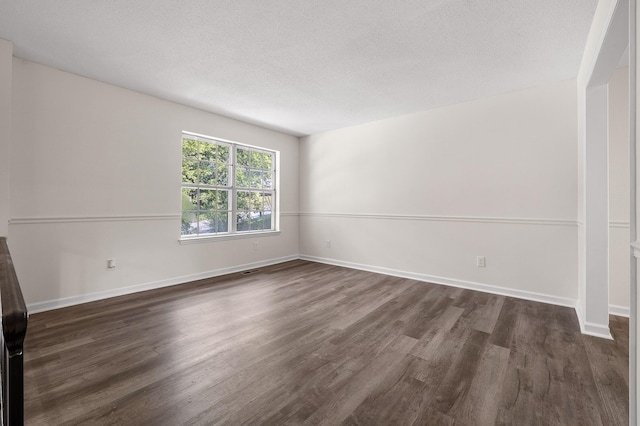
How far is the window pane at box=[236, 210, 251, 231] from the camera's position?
15.6 feet

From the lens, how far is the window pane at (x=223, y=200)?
4.48 m

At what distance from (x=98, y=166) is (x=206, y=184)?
134cm

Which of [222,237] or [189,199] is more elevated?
[189,199]

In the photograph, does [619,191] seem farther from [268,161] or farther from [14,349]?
[268,161]

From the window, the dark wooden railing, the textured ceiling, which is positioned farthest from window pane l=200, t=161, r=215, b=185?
the dark wooden railing

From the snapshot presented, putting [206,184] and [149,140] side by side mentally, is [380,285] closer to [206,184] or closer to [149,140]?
[206,184]

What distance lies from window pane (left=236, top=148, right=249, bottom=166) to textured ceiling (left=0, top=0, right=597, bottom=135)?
46.1 inches

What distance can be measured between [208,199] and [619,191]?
16.2ft

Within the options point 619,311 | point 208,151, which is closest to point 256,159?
point 208,151

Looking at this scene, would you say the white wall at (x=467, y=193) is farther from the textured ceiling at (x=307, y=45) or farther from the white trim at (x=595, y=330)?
the white trim at (x=595, y=330)

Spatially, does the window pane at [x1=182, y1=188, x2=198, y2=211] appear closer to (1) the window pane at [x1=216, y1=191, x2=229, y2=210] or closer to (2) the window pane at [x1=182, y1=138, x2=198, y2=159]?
(1) the window pane at [x1=216, y1=191, x2=229, y2=210]

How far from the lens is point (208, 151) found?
4.32 meters

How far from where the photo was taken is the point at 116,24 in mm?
2193

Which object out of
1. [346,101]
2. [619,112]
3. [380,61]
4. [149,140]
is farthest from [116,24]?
[619,112]
